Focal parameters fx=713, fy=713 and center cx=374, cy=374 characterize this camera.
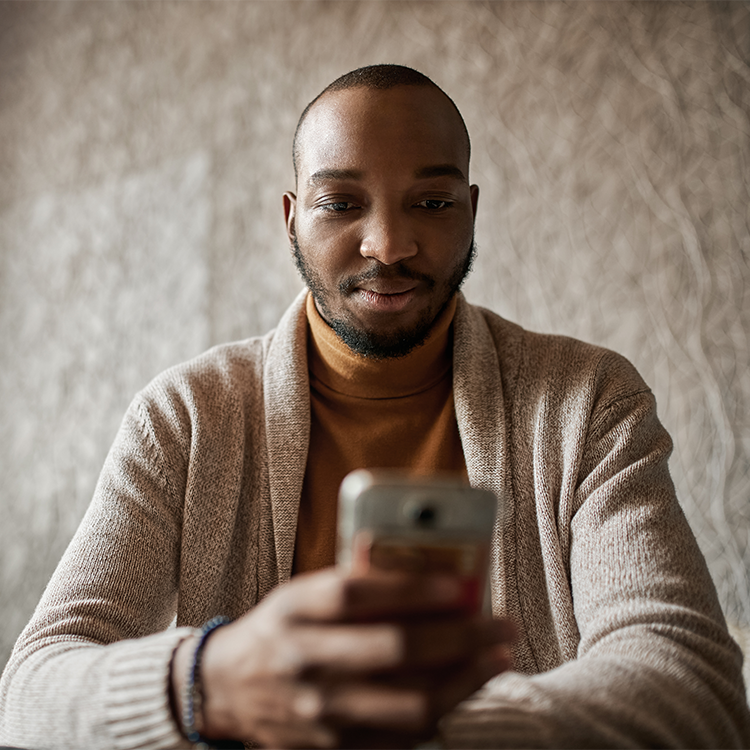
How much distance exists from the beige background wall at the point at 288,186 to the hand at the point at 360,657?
51.3 inches

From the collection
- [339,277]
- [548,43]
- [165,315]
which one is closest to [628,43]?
[548,43]

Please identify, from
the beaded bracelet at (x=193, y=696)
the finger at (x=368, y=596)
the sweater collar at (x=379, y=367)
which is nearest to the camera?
the finger at (x=368, y=596)

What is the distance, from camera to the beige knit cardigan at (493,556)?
2.11 ft

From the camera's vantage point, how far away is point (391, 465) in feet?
3.43

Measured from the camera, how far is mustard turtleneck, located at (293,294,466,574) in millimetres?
1023

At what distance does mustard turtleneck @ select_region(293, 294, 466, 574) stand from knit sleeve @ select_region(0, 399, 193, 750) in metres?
0.20

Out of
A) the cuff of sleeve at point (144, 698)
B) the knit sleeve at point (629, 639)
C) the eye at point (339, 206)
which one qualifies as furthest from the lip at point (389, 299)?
the cuff of sleeve at point (144, 698)

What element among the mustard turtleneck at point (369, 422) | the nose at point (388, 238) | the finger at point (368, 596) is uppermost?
the nose at point (388, 238)

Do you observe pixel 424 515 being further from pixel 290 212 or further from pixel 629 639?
pixel 290 212

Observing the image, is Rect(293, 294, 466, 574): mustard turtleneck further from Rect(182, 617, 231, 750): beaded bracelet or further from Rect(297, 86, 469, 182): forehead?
Rect(182, 617, 231, 750): beaded bracelet

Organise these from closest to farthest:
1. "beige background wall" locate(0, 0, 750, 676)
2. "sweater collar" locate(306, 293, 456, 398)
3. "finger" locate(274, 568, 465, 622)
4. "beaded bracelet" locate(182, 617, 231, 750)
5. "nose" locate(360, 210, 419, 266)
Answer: "finger" locate(274, 568, 465, 622) < "beaded bracelet" locate(182, 617, 231, 750) < "nose" locate(360, 210, 419, 266) < "sweater collar" locate(306, 293, 456, 398) < "beige background wall" locate(0, 0, 750, 676)

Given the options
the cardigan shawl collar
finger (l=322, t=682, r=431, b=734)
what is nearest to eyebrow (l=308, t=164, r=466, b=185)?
the cardigan shawl collar

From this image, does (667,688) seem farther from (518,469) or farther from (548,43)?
(548,43)

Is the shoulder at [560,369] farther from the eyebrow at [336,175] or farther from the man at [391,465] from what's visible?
the eyebrow at [336,175]
